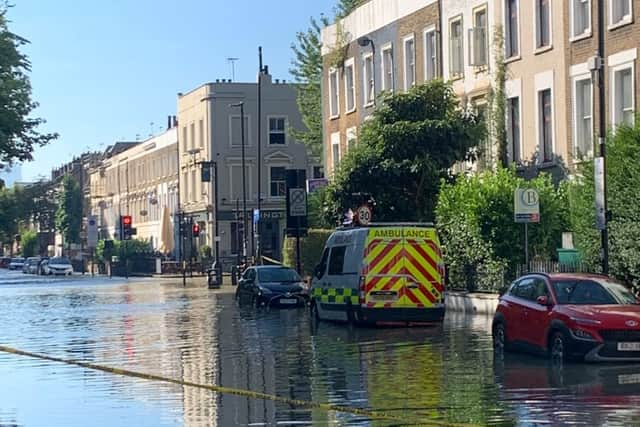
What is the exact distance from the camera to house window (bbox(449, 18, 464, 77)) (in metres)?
46.5

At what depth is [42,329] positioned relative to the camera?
3506cm

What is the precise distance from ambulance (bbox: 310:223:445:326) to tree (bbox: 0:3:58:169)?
663 inches

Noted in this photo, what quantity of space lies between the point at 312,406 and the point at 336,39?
44400 millimetres

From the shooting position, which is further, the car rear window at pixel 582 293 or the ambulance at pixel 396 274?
the ambulance at pixel 396 274

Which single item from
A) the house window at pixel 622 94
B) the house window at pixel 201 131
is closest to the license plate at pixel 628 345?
the house window at pixel 622 94

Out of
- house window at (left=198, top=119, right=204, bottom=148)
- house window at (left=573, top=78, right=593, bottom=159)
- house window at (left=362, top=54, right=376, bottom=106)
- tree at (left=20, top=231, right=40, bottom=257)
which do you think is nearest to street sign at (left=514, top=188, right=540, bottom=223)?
house window at (left=573, top=78, right=593, bottom=159)

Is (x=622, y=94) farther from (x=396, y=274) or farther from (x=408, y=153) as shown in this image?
(x=396, y=274)

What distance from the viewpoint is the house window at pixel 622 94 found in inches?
1425

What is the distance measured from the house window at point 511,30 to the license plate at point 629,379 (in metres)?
25.1

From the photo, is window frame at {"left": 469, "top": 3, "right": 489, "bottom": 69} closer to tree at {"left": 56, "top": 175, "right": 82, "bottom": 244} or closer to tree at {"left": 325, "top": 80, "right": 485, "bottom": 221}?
tree at {"left": 325, "top": 80, "right": 485, "bottom": 221}

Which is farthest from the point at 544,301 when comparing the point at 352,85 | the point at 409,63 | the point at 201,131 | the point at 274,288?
the point at 201,131

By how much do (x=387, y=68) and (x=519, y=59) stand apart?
1213 centimetres

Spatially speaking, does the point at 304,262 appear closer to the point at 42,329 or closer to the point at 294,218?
the point at 294,218

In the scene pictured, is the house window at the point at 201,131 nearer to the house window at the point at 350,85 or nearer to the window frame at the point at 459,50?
the house window at the point at 350,85
